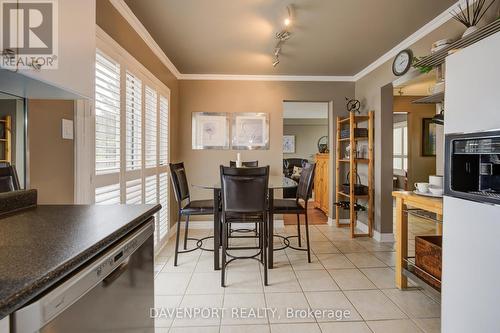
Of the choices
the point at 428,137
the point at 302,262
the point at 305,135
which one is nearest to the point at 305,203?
the point at 302,262

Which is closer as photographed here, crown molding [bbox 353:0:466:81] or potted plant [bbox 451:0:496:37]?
potted plant [bbox 451:0:496:37]

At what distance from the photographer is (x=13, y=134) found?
48.8 inches

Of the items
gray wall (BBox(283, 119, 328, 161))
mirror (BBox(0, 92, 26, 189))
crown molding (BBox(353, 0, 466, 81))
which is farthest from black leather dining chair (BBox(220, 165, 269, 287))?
gray wall (BBox(283, 119, 328, 161))

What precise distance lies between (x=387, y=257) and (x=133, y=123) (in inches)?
121

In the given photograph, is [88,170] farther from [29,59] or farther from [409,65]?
[409,65]

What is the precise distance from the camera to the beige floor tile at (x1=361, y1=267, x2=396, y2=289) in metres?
2.35

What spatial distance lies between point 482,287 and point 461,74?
1051 mm

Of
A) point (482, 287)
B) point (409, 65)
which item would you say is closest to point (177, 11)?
point (409, 65)

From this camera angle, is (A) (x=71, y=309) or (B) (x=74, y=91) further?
(B) (x=74, y=91)

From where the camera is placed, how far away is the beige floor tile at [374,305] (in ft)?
6.22

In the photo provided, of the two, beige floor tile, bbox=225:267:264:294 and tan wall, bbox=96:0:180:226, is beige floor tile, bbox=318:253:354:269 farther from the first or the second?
tan wall, bbox=96:0:180:226

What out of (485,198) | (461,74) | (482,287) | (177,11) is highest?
(177,11)

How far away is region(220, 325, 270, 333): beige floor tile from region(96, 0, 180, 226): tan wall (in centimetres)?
216

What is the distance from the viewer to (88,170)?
172cm
